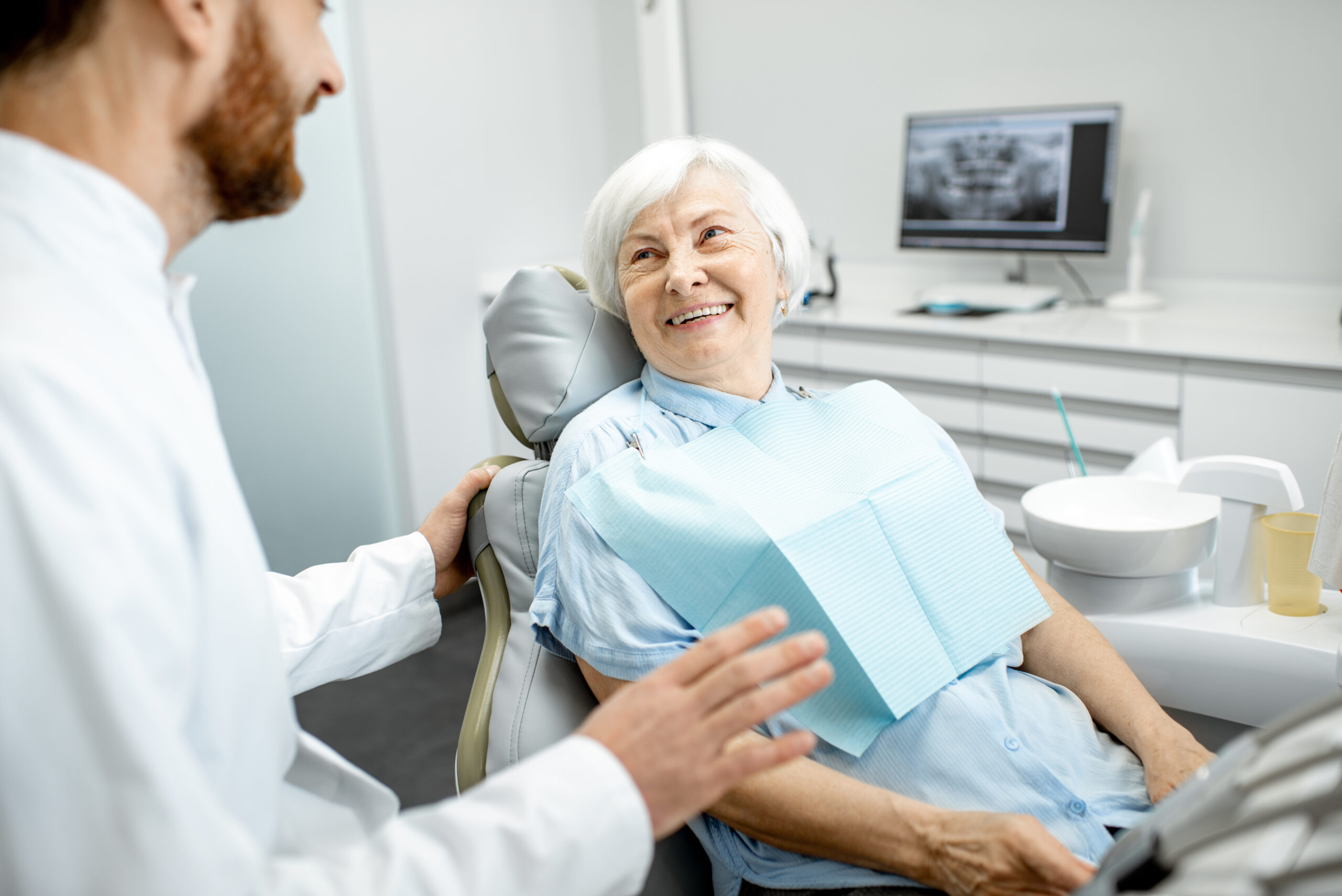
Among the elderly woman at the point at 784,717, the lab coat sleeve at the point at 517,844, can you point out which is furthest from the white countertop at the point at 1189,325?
the lab coat sleeve at the point at 517,844

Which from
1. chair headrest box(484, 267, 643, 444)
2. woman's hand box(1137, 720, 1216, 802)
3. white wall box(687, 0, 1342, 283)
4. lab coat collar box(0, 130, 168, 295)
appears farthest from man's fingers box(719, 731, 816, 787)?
white wall box(687, 0, 1342, 283)

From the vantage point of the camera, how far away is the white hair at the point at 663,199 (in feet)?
4.75

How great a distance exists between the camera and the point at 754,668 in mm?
716

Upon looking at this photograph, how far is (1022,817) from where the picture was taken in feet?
3.36

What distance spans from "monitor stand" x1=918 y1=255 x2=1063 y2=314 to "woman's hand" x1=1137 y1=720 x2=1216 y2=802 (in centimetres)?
205

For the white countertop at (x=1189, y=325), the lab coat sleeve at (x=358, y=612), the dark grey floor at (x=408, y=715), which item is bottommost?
the dark grey floor at (x=408, y=715)

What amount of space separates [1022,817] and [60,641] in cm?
88

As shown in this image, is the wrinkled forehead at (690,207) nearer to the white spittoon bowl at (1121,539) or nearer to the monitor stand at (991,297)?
the white spittoon bowl at (1121,539)

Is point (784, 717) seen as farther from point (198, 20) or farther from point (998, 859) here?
point (198, 20)

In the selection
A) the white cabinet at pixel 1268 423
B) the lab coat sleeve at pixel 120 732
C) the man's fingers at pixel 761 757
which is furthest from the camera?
the white cabinet at pixel 1268 423

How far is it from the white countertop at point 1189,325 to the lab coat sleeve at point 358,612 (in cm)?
202

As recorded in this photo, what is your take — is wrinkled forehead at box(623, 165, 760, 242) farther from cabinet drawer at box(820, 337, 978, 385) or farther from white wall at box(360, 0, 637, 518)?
white wall at box(360, 0, 637, 518)

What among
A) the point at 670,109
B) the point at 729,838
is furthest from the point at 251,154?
the point at 670,109

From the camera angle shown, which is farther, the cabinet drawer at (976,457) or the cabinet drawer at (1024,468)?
the cabinet drawer at (976,457)
